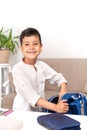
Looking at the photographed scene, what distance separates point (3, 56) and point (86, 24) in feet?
3.56

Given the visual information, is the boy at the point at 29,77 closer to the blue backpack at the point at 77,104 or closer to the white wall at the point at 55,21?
the blue backpack at the point at 77,104

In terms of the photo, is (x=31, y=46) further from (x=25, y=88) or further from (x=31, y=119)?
(x=31, y=119)

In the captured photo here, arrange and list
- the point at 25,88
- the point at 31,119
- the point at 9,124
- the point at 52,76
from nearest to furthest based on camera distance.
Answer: the point at 9,124, the point at 31,119, the point at 25,88, the point at 52,76

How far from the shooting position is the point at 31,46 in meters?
1.56

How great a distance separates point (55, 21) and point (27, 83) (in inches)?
68.2

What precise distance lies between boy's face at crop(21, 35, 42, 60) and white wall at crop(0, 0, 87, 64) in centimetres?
151

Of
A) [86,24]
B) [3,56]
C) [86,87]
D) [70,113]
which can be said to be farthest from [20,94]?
[86,24]

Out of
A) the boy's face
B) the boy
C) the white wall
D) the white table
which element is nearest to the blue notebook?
the white table

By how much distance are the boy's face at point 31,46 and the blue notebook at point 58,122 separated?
1.75ft

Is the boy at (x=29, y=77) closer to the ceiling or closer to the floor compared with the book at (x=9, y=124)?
closer to the ceiling

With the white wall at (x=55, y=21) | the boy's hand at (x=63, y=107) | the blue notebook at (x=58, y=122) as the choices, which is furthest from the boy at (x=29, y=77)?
the white wall at (x=55, y=21)

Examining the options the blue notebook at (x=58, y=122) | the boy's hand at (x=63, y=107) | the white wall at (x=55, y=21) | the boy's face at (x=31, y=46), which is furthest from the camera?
the white wall at (x=55, y=21)

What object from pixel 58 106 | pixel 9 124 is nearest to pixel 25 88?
pixel 58 106

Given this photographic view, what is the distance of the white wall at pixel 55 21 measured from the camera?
3.00 m
